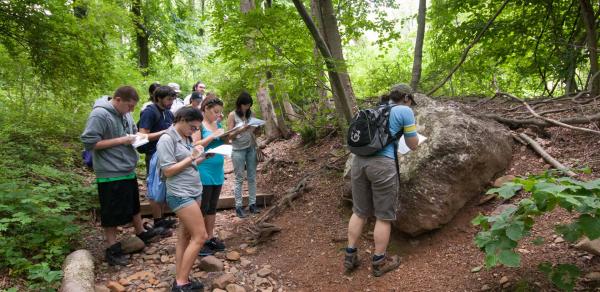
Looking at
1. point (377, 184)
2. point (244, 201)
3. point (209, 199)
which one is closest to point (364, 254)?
point (377, 184)

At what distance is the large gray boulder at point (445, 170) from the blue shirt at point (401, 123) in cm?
81

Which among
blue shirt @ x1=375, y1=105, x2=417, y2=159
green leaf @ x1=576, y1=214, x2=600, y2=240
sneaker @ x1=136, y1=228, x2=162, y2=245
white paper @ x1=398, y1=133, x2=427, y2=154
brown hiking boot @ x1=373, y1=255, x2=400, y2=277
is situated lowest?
brown hiking boot @ x1=373, y1=255, x2=400, y2=277

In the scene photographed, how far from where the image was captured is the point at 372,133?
338 cm

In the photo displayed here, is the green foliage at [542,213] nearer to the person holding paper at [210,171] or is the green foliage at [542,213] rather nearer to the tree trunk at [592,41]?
the person holding paper at [210,171]

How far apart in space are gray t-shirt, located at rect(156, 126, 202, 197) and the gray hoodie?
936 mm

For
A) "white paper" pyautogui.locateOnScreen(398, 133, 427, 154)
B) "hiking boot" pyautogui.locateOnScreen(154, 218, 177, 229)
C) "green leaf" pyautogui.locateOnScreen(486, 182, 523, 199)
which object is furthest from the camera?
"hiking boot" pyautogui.locateOnScreen(154, 218, 177, 229)

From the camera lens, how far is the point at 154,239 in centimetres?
452

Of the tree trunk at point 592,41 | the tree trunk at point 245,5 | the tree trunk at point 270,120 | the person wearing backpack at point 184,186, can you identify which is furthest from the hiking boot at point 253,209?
the tree trunk at point 592,41

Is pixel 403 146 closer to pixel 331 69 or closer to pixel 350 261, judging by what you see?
pixel 350 261

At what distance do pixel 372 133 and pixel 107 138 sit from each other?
9.00ft

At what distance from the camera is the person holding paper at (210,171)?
408 centimetres

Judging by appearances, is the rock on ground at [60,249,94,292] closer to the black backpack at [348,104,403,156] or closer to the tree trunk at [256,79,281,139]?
the black backpack at [348,104,403,156]

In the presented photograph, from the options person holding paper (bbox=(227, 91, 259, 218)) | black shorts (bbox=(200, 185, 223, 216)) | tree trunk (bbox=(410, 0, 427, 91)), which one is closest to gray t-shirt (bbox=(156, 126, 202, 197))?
black shorts (bbox=(200, 185, 223, 216))

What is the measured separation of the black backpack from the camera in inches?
133
